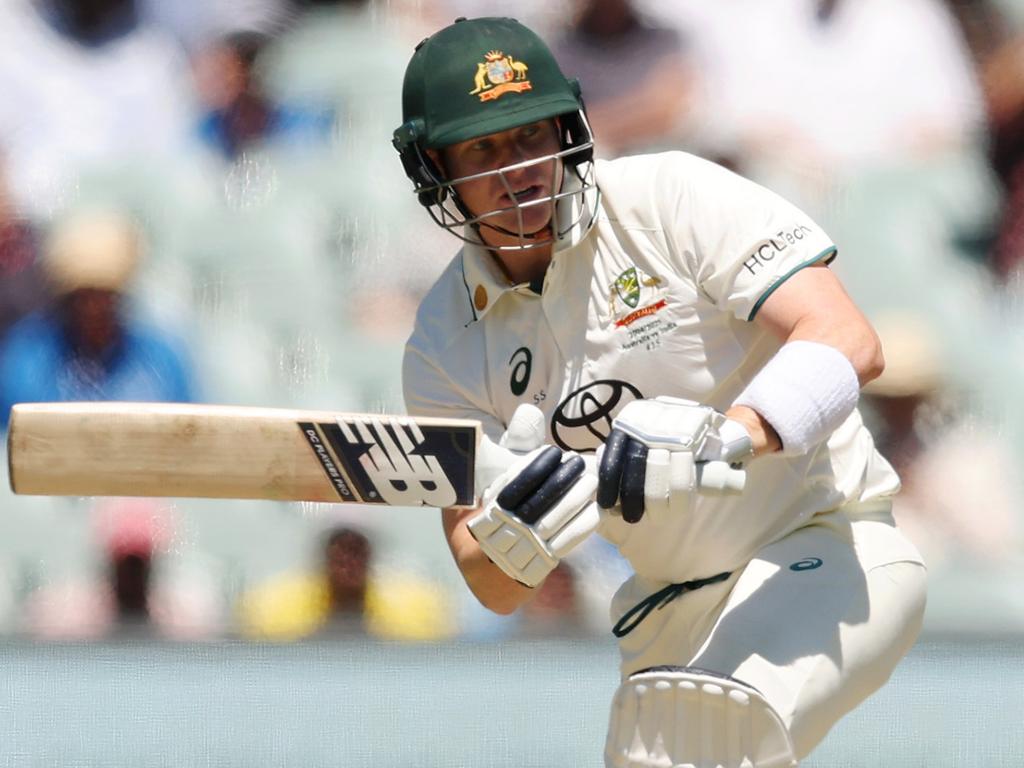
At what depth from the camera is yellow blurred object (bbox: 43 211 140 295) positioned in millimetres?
3930

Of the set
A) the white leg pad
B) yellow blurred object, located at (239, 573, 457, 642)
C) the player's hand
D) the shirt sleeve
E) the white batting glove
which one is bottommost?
yellow blurred object, located at (239, 573, 457, 642)

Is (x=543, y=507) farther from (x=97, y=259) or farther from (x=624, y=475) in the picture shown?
(x=97, y=259)

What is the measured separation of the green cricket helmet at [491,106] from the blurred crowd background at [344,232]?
1492 mm

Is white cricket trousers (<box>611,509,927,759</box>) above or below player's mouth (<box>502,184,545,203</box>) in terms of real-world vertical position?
below

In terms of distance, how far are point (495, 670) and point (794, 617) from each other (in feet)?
5.55

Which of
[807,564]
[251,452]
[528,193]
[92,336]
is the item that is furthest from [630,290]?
[92,336]

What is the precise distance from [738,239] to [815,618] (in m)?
0.49

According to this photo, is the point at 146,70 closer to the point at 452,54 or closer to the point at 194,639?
the point at 194,639

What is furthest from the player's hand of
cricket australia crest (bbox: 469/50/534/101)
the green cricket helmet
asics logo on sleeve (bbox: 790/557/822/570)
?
cricket australia crest (bbox: 469/50/534/101)

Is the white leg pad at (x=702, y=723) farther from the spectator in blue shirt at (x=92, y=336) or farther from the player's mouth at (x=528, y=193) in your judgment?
the spectator in blue shirt at (x=92, y=336)

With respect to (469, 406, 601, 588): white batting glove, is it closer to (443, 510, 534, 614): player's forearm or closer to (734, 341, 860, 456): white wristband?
(734, 341, 860, 456): white wristband

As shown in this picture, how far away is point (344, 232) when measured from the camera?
3.94 m

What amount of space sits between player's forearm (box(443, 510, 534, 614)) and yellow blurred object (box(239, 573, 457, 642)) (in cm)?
138

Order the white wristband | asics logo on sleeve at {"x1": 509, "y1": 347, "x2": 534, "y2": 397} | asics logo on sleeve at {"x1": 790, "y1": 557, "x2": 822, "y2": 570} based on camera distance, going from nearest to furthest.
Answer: the white wristband, asics logo on sleeve at {"x1": 790, "y1": 557, "x2": 822, "y2": 570}, asics logo on sleeve at {"x1": 509, "y1": 347, "x2": 534, "y2": 397}
